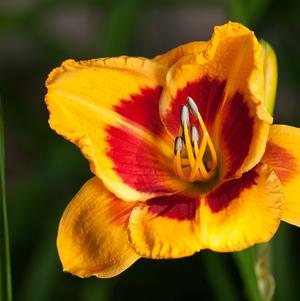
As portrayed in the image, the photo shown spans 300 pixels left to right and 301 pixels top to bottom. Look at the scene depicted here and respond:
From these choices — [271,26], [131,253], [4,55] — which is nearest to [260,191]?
[131,253]

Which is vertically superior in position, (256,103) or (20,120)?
(256,103)

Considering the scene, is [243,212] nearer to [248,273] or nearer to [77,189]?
[248,273]

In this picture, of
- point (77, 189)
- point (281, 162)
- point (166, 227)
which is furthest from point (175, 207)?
point (77, 189)

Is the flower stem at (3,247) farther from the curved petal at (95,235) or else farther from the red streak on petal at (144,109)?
the red streak on petal at (144,109)

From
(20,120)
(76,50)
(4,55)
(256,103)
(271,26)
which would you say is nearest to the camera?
(256,103)

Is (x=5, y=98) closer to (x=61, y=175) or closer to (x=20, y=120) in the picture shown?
(x=20, y=120)

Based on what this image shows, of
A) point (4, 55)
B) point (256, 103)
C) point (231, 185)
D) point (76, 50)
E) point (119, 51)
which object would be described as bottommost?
point (4, 55)
